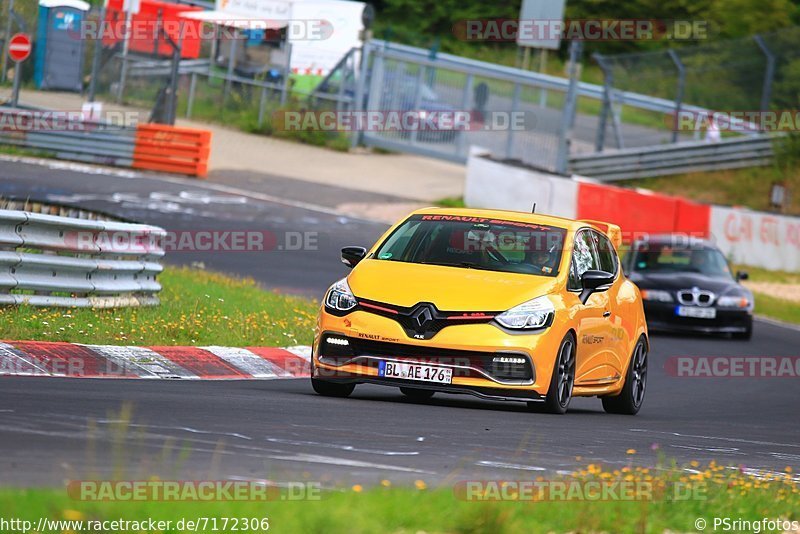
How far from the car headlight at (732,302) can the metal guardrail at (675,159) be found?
15.6 m

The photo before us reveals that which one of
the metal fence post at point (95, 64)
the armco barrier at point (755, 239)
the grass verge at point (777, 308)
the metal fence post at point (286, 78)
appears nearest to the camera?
the grass verge at point (777, 308)

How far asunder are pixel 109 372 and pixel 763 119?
27.9 metres

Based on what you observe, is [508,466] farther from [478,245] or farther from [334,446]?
[478,245]

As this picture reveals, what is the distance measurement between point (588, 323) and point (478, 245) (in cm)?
103

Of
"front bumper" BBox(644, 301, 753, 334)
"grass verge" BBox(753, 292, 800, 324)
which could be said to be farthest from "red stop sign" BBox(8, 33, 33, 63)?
"front bumper" BBox(644, 301, 753, 334)

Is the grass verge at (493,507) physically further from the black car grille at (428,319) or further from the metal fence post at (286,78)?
the metal fence post at (286,78)

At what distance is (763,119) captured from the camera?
3662 centimetres

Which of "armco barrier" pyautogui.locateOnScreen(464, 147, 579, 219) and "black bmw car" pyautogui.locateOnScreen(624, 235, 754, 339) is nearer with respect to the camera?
"black bmw car" pyautogui.locateOnScreen(624, 235, 754, 339)

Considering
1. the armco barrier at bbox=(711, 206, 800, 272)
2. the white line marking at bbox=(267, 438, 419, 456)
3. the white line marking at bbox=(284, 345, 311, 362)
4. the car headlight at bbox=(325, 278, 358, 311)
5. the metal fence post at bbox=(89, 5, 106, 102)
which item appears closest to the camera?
the white line marking at bbox=(267, 438, 419, 456)

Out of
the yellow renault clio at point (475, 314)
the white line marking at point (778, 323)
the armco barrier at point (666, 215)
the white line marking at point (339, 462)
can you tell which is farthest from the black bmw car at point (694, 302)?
the white line marking at point (339, 462)

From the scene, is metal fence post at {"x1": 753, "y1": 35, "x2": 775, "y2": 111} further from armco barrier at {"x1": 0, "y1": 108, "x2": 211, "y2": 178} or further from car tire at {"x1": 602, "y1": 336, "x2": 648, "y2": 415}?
car tire at {"x1": 602, "y1": 336, "x2": 648, "y2": 415}

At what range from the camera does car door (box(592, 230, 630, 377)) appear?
39.8 ft

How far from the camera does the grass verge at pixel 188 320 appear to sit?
12211 mm

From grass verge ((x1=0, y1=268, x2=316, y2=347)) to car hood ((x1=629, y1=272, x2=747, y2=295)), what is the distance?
583 cm
